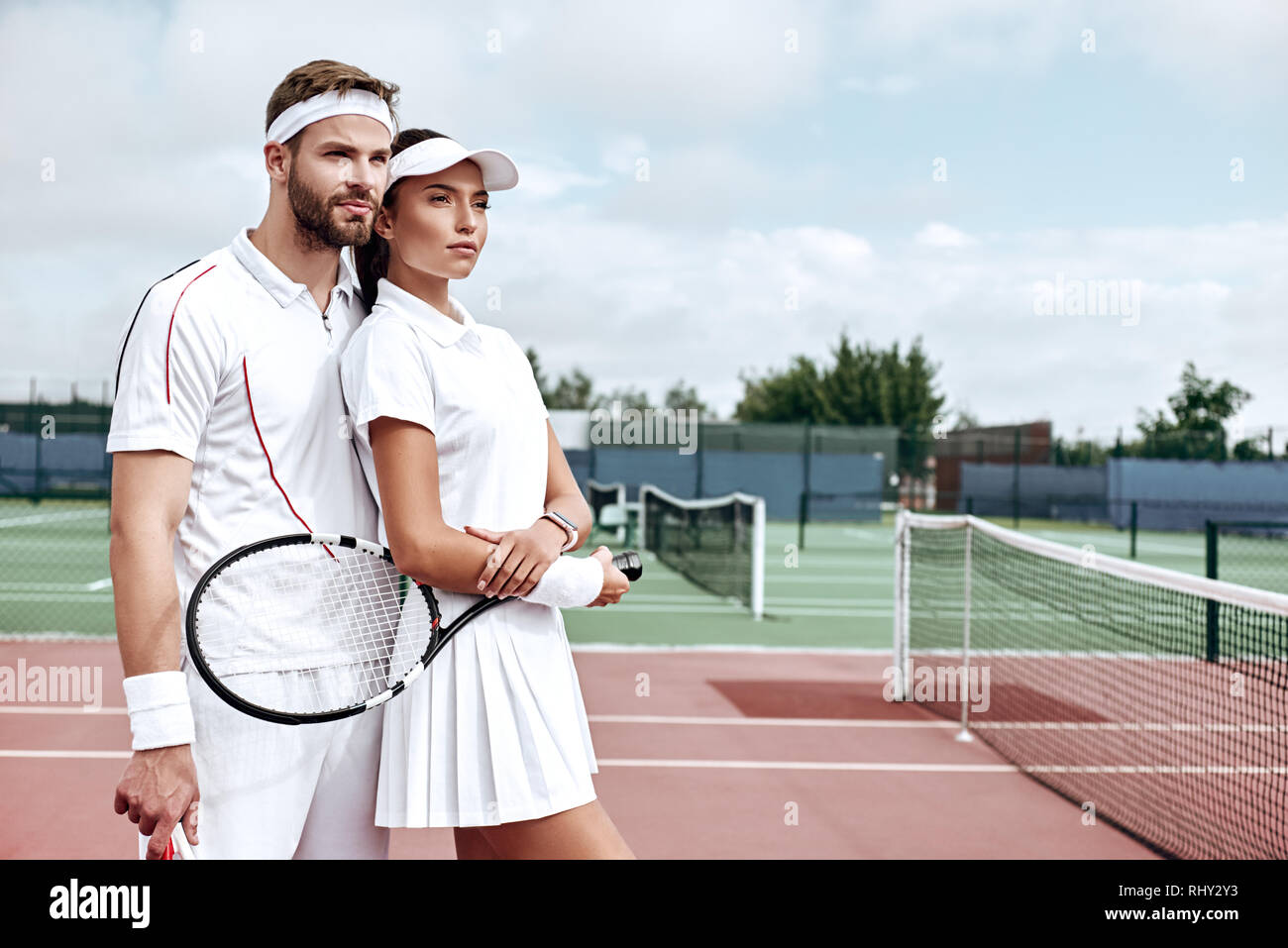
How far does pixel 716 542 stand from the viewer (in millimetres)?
14352

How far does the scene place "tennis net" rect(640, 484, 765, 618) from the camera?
11695 mm

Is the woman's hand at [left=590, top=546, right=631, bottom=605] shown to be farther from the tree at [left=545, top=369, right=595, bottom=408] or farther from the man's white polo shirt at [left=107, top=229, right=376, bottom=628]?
the tree at [left=545, top=369, right=595, bottom=408]

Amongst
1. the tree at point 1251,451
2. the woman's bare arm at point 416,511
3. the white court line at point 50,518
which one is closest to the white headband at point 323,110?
the woman's bare arm at point 416,511

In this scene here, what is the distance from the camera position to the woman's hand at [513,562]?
1.80 m

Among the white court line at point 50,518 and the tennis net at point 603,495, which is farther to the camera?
the white court line at point 50,518

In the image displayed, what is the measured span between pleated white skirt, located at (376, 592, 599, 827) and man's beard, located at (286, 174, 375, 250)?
0.61 meters

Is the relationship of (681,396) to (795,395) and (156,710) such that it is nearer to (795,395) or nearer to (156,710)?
(795,395)

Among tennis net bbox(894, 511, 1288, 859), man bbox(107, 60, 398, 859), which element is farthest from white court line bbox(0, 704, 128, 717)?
man bbox(107, 60, 398, 859)

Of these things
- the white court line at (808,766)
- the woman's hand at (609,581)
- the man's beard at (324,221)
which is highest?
the man's beard at (324,221)

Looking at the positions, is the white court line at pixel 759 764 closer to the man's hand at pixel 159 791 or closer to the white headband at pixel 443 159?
the man's hand at pixel 159 791

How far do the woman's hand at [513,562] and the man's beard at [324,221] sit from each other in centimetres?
52

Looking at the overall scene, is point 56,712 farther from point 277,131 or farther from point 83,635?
point 277,131

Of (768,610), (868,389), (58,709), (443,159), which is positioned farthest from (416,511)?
(868,389)
